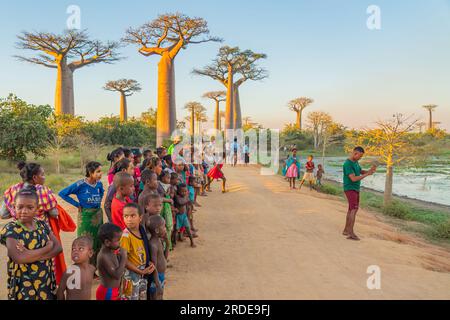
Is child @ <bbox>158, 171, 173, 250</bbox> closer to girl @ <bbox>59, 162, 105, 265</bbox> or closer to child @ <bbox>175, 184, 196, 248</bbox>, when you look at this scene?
child @ <bbox>175, 184, 196, 248</bbox>

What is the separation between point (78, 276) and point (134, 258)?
418 mm

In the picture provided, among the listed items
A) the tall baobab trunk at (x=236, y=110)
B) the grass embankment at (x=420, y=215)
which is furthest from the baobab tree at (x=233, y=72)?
the grass embankment at (x=420, y=215)

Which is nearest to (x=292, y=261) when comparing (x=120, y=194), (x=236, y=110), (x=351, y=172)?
(x=351, y=172)

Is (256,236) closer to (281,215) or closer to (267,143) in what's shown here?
(281,215)

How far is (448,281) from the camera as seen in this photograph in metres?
3.78

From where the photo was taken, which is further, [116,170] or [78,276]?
[116,170]

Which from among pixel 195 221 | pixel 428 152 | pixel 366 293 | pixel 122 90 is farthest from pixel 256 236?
pixel 122 90

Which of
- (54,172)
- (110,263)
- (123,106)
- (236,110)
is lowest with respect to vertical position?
(54,172)

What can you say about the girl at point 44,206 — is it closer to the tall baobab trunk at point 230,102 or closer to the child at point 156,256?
→ the child at point 156,256

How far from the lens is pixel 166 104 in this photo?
20656 millimetres

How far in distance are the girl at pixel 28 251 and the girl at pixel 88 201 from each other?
101 centimetres

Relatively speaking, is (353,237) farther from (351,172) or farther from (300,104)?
(300,104)

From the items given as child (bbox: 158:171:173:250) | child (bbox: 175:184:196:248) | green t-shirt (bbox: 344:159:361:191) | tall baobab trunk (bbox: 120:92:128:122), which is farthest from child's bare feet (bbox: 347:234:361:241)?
tall baobab trunk (bbox: 120:92:128:122)
